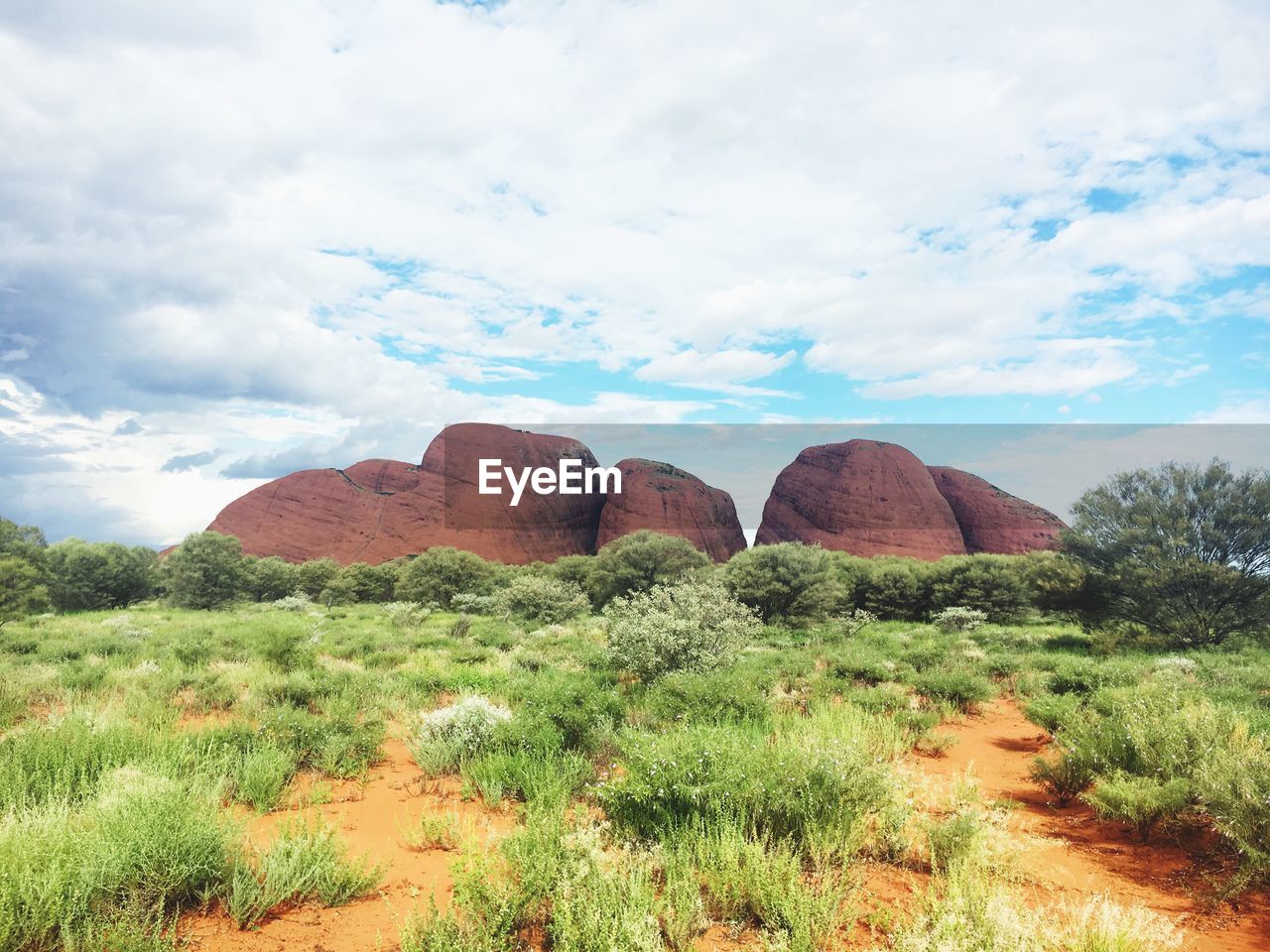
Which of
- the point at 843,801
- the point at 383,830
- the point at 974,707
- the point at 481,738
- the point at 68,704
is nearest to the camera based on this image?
the point at 843,801

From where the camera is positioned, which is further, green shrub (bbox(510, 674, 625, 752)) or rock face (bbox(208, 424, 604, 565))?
rock face (bbox(208, 424, 604, 565))

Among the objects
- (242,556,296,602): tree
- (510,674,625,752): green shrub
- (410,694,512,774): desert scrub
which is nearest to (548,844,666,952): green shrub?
(510,674,625,752): green shrub

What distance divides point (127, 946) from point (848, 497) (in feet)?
270

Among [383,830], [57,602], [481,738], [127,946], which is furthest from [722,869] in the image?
[57,602]

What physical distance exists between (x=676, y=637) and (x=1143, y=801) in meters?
7.26

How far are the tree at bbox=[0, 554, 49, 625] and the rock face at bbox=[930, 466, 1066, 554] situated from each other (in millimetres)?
84893

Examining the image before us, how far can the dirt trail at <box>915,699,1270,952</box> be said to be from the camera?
13.7 ft

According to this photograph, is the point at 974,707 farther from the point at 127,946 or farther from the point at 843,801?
the point at 127,946

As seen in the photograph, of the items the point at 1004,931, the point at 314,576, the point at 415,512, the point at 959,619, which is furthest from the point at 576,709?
the point at 415,512

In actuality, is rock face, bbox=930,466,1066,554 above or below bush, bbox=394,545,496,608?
above

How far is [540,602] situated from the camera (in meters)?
30.5

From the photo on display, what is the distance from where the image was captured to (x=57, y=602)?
42.3m

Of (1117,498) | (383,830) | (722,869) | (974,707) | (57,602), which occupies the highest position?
(1117,498)

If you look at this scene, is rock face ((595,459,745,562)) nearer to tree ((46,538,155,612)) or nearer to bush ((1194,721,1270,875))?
tree ((46,538,155,612))
